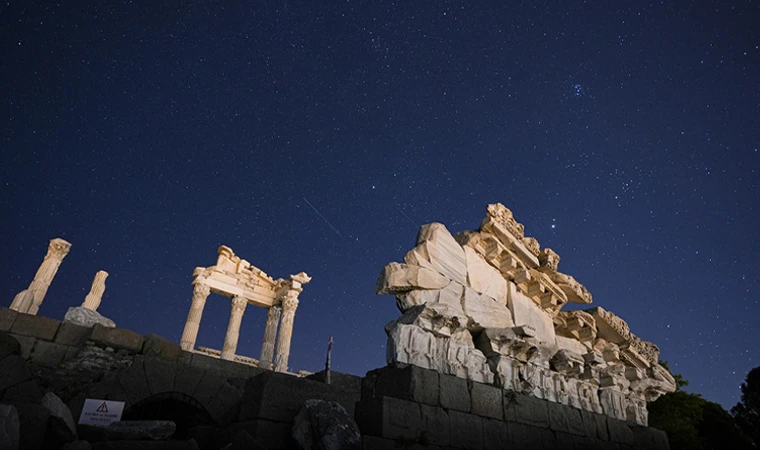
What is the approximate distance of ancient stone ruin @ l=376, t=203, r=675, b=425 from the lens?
17.6 ft

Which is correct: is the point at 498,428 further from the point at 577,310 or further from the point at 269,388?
the point at 577,310

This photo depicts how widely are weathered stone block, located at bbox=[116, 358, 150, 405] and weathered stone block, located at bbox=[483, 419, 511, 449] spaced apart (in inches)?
182

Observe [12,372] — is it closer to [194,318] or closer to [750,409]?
[194,318]

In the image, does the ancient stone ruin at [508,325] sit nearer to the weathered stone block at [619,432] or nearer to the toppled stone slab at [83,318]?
the weathered stone block at [619,432]

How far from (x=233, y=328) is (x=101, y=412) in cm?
1913

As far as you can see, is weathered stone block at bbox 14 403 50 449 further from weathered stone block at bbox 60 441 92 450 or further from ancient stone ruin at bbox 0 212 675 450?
weathered stone block at bbox 60 441 92 450

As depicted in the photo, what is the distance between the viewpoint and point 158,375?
638cm

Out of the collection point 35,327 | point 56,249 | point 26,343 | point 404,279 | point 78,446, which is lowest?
point 78,446

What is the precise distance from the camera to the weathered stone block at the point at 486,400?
512cm

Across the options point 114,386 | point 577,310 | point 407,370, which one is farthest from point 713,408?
point 114,386

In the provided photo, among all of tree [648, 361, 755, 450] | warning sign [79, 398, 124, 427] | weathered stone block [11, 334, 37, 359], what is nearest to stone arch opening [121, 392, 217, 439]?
warning sign [79, 398, 124, 427]

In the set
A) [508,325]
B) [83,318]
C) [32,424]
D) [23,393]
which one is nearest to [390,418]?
[32,424]

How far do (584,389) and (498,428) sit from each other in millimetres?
2693

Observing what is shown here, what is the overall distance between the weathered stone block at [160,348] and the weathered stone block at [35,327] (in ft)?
5.08
